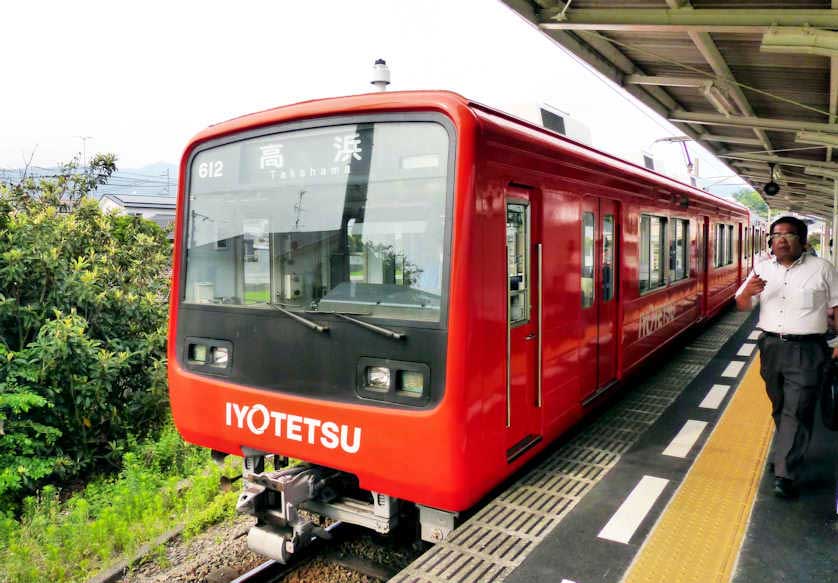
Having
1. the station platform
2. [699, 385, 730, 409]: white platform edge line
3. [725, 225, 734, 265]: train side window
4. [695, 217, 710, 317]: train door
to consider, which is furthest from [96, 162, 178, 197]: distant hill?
[725, 225, 734, 265]: train side window

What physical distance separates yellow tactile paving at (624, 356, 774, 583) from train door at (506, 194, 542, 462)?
90 cm

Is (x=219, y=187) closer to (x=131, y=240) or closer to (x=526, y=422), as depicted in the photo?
(x=526, y=422)

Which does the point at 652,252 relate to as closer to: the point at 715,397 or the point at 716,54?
the point at 715,397

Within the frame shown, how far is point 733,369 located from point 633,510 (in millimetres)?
4541

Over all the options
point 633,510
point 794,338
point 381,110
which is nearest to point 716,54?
point 794,338

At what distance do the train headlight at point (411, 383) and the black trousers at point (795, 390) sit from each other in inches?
91.0

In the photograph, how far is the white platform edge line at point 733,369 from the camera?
7.32m

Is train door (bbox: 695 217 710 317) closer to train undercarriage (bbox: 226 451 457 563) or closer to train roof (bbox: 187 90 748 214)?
train roof (bbox: 187 90 748 214)

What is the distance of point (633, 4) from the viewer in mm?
5207

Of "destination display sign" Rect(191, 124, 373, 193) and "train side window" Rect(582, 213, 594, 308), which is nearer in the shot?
"destination display sign" Rect(191, 124, 373, 193)

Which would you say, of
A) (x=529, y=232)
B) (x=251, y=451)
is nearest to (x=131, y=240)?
(x=251, y=451)

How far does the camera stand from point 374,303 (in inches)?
134

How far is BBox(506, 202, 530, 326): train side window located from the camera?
3695 millimetres

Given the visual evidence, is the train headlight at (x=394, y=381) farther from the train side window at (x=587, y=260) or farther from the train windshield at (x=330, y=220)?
the train side window at (x=587, y=260)
